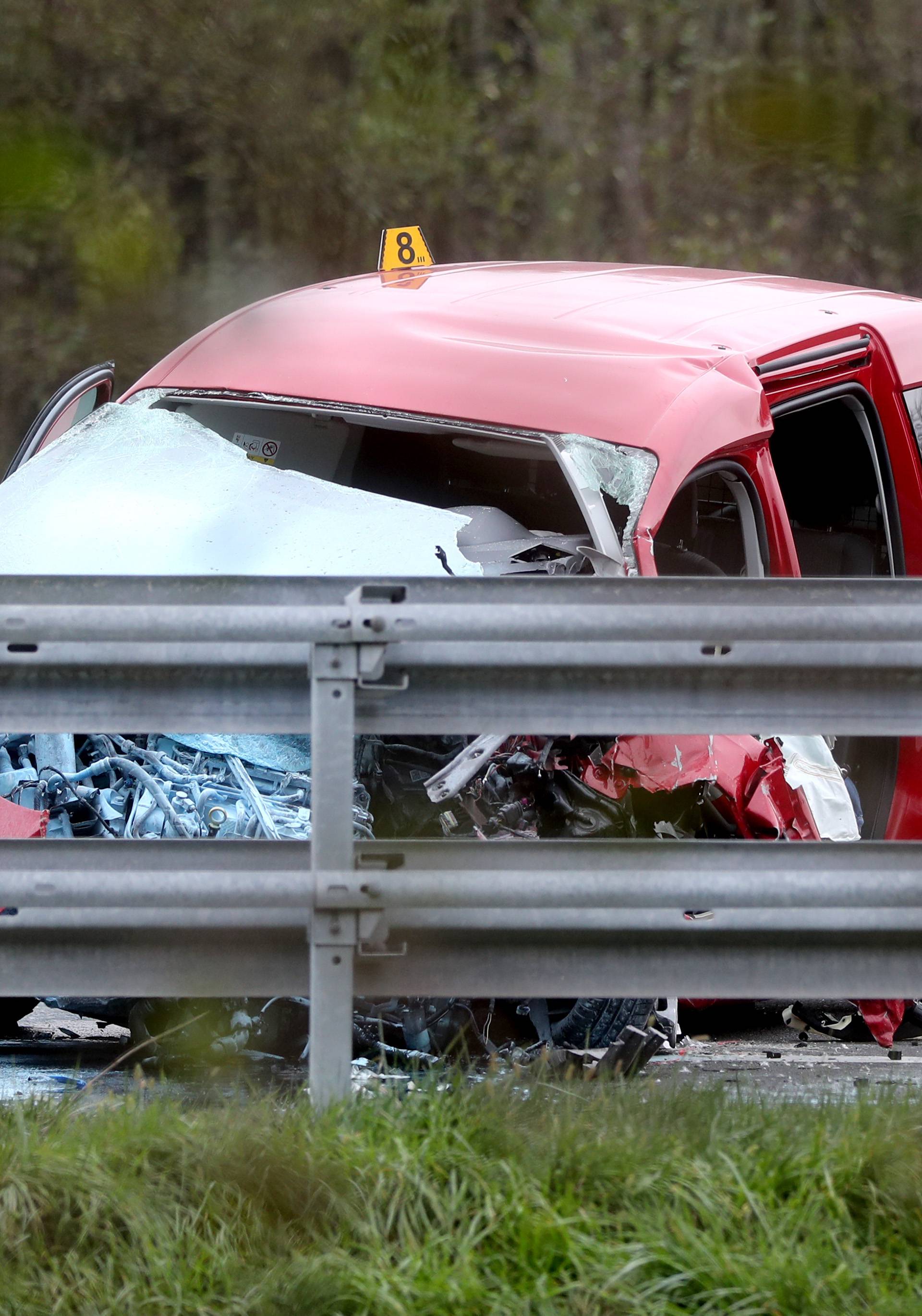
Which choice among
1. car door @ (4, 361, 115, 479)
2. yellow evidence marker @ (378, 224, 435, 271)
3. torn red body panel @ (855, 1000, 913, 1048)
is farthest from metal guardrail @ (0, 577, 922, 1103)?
yellow evidence marker @ (378, 224, 435, 271)

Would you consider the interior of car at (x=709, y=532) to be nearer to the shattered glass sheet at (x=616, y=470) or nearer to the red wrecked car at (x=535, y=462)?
the red wrecked car at (x=535, y=462)

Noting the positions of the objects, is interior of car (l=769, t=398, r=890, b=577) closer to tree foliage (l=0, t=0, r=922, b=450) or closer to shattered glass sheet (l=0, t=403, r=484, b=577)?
shattered glass sheet (l=0, t=403, r=484, b=577)

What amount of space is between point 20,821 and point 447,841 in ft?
3.85

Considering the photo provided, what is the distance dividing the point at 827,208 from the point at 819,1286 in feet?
5.81

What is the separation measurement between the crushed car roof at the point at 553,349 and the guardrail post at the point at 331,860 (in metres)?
1.17

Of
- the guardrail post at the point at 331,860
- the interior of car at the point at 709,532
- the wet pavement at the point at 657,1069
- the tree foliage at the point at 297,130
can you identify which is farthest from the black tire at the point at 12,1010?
the interior of car at the point at 709,532

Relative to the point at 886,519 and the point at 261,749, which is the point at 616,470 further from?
the point at 886,519

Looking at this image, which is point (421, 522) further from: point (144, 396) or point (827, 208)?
point (827, 208)

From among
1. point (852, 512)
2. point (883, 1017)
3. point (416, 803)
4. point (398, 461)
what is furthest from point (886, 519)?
point (416, 803)

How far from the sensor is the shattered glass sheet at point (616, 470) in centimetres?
360

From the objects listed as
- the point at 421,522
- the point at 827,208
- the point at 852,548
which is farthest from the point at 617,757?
the point at 852,548

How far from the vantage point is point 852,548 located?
5.18m

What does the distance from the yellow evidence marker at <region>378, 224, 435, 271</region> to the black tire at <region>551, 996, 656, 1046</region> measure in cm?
262

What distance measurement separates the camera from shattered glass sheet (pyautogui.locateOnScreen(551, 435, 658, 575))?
360 centimetres
